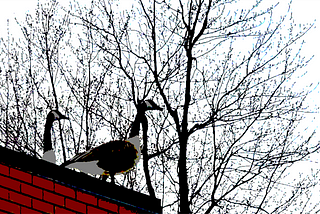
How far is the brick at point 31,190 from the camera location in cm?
512

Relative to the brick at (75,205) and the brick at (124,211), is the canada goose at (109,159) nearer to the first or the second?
the brick at (124,211)

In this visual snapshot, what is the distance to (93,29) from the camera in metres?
15.3

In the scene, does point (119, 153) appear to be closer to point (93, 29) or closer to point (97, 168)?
point (97, 168)

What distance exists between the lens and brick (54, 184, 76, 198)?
5.35 m

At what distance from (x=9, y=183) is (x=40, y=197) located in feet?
1.05

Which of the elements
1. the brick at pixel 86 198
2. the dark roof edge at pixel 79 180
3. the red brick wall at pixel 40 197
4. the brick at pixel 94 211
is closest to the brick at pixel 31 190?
the red brick wall at pixel 40 197

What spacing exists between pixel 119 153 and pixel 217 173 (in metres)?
7.84

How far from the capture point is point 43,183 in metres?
5.27

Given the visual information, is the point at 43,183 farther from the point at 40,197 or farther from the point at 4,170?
the point at 4,170

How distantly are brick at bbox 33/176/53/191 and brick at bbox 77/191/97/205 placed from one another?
0.30 meters

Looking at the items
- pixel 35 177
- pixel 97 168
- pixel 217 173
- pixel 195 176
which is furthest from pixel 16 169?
pixel 195 176

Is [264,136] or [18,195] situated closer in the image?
[18,195]

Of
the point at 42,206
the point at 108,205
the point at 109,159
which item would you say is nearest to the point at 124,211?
the point at 108,205

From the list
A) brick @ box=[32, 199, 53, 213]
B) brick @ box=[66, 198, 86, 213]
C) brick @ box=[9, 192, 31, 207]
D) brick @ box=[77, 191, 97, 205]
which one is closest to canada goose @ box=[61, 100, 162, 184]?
brick @ box=[77, 191, 97, 205]
